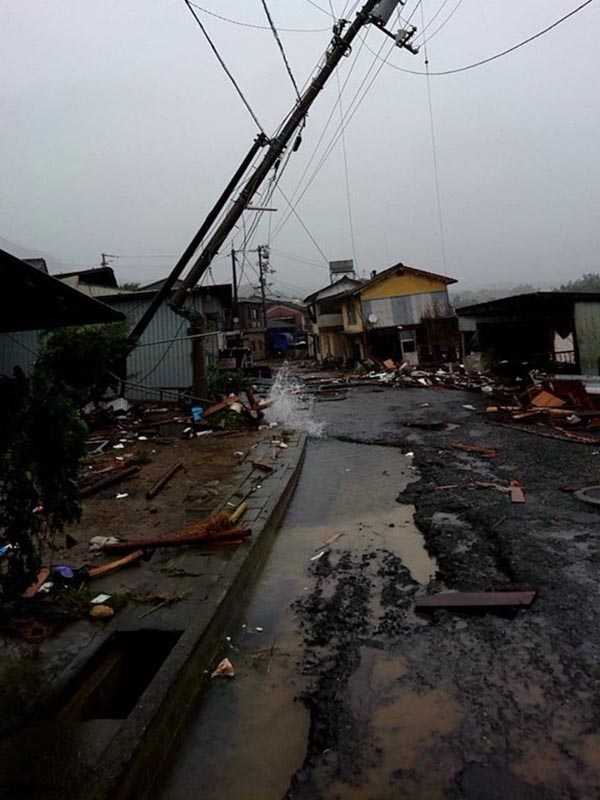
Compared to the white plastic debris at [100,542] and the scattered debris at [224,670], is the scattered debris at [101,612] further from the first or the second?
the white plastic debris at [100,542]

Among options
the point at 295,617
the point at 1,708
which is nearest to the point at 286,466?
the point at 295,617

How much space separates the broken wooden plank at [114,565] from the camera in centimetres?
476

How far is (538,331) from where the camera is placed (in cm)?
2225

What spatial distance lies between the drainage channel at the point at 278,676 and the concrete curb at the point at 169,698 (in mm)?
106

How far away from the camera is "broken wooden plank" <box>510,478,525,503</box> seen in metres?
6.57

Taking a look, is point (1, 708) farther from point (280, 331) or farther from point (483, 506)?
point (280, 331)

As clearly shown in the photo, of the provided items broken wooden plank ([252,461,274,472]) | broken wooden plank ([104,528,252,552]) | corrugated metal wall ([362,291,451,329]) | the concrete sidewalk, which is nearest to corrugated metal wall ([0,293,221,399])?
broken wooden plank ([252,461,274,472])

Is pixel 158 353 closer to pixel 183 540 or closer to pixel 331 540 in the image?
pixel 183 540

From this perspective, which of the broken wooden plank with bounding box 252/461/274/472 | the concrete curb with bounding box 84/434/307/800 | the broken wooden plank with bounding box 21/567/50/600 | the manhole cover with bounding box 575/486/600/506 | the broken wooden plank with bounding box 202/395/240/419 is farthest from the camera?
the broken wooden plank with bounding box 202/395/240/419

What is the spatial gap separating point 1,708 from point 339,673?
7.09ft

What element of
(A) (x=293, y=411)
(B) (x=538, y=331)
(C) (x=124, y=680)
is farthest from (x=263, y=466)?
(B) (x=538, y=331)

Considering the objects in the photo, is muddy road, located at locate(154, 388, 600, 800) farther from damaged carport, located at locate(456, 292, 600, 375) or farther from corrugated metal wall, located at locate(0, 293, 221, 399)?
damaged carport, located at locate(456, 292, 600, 375)

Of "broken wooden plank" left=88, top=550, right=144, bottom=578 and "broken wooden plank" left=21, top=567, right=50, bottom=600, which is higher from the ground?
"broken wooden plank" left=21, top=567, right=50, bottom=600

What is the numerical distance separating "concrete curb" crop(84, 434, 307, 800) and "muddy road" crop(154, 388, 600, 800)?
0.13m
